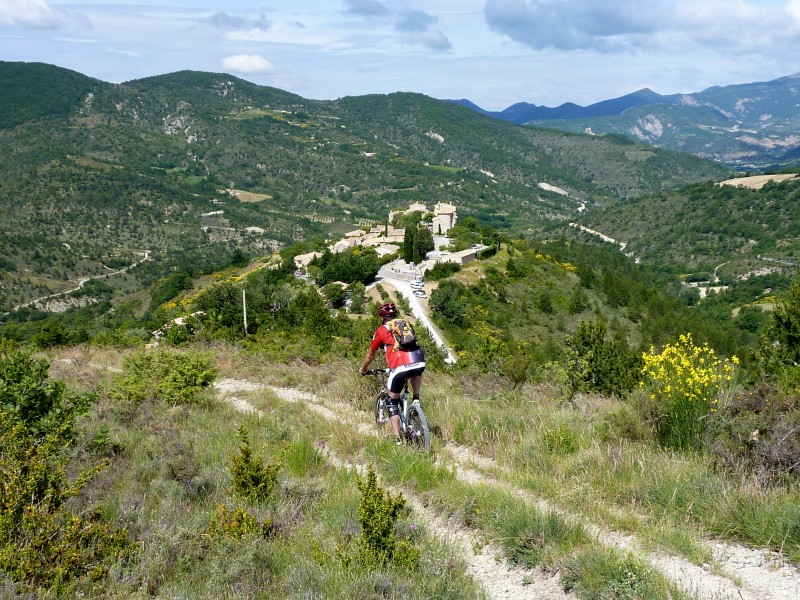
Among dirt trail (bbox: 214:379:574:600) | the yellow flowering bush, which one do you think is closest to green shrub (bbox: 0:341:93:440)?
dirt trail (bbox: 214:379:574:600)

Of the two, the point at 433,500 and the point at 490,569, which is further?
the point at 433,500

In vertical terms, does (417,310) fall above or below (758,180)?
below

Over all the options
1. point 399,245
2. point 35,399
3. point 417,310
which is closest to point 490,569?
point 35,399

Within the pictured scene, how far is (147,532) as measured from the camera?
3344mm

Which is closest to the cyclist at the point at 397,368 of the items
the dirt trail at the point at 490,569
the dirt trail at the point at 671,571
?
the dirt trail at the point at 490,569

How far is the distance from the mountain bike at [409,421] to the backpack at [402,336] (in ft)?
1.60

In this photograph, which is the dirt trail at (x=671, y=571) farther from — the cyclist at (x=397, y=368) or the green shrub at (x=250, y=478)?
the cyclist at (x=397, y=368)

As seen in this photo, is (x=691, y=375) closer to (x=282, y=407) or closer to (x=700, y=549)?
(x=700, y=549)

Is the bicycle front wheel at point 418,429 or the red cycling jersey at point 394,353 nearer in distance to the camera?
the bicycle front wheel at point 418,429

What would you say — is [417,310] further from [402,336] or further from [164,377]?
[402,336]

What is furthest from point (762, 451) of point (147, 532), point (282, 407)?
point (282, 407)

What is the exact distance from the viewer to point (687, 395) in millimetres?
4516

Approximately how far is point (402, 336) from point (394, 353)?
18cm

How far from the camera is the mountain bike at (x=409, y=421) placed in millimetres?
4840
